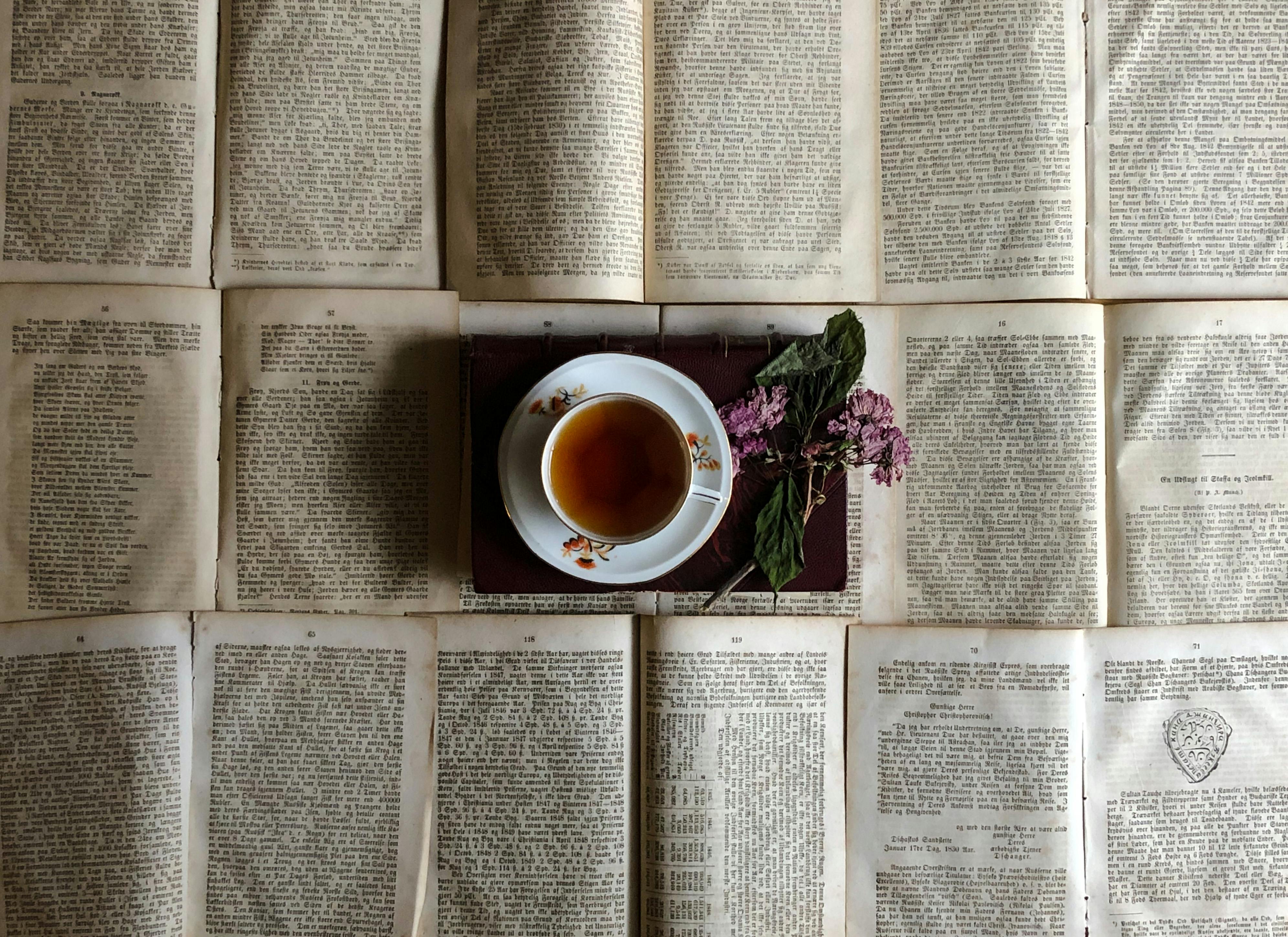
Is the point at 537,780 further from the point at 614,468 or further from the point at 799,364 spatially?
the point at 799,364

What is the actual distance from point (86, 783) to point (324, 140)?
Answer: 854mm

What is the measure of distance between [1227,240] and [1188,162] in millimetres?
113

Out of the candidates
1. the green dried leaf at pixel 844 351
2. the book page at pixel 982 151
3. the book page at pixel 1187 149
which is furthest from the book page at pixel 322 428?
A: the book page at pixel 1187 149

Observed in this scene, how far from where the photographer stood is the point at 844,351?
0.98 metres

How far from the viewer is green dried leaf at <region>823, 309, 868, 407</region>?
97cm

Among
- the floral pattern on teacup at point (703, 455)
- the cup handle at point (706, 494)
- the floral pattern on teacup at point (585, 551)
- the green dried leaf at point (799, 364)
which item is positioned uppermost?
the green dried leaf at point (799, 364)

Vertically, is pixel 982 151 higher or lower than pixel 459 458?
higher

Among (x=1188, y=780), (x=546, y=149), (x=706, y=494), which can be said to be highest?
(x=546, y=149)

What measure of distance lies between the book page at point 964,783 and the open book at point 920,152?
0.47 meters

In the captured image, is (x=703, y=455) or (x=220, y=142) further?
(x=220, y=142)

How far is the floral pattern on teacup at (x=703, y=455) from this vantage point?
36.3 inches

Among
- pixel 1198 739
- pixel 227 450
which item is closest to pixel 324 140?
pixel 227 450

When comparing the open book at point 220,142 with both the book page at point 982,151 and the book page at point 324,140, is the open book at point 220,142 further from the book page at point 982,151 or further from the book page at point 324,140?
the book page at point 982,151

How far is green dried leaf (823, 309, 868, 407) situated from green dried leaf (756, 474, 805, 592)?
11 cm
